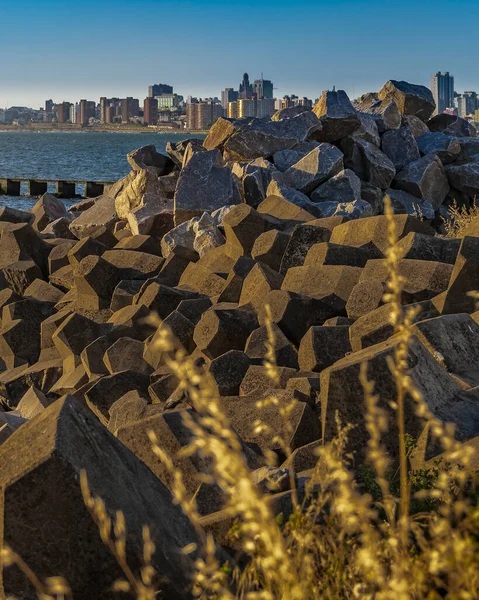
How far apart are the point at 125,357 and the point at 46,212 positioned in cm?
838

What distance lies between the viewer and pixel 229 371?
641cm

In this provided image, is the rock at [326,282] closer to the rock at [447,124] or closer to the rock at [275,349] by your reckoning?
the rock at [275,349]

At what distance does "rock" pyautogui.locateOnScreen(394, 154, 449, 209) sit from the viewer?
1491 centimetres

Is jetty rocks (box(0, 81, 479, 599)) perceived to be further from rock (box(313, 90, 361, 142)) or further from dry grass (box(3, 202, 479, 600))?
dry grass (box(3, 202, 479, 600))

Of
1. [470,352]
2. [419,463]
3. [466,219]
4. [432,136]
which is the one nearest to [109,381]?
[470,352]

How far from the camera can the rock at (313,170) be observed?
42.8 feet

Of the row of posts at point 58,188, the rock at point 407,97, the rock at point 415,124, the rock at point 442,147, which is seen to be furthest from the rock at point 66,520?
the row of posts at point 58,188

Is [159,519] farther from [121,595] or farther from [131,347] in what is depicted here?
[131,347]

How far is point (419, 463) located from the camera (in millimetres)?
4055

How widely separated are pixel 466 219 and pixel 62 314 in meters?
5.80

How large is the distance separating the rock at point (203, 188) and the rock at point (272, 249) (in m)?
3.08

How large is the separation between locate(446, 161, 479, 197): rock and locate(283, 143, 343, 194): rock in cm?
307

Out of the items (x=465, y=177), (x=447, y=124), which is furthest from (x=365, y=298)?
(x=447, y=124)

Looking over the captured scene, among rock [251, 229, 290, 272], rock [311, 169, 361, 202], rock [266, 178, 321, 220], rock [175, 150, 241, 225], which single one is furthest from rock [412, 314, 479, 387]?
rock [311, 169, 361, 202]
